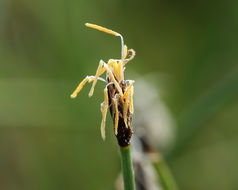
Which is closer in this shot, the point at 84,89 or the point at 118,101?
the point at 118,101

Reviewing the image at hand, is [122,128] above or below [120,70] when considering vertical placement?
below

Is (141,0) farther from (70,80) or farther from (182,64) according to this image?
(70,80)

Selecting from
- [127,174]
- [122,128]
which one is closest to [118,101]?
[122,128]

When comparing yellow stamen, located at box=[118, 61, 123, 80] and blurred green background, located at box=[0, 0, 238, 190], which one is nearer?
yellow stamen, located at box=[118, 61, 123, 80]

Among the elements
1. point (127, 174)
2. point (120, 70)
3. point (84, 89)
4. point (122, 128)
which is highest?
point (84, 89)

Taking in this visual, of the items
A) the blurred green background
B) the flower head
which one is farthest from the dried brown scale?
the blurred green background

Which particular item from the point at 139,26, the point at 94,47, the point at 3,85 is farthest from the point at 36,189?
the point at 139,26

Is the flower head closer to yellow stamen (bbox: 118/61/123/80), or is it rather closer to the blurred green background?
yellow stamen (bbox: 118/61/123/80)

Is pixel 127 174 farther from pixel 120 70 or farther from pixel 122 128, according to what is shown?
pixel 120 70

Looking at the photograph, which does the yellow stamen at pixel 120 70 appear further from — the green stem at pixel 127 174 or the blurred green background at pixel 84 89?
the blurred green background at pixel 84 89
